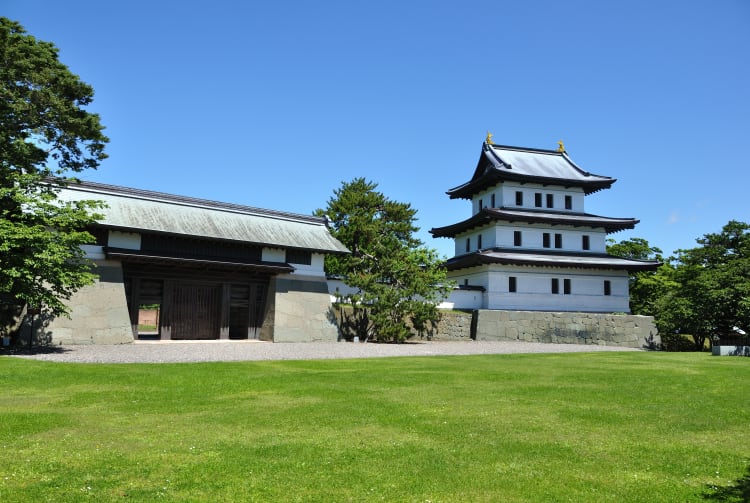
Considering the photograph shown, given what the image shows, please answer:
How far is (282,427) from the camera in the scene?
863 centimetres

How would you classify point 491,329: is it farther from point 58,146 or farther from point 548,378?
point 58,146

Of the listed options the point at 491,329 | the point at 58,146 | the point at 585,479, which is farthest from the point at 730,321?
the point at 58,146

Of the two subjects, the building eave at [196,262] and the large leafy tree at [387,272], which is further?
the large leafy tree at [387,272]

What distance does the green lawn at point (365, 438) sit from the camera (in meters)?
5.89

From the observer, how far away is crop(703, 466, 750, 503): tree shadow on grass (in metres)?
5.62

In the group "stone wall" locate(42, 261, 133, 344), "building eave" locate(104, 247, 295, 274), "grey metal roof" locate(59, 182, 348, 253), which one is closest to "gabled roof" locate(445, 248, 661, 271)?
"grey metal roof" locate(59, 182, 348, 253)

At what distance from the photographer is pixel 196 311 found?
96.0 feet

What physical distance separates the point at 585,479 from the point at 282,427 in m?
4.62

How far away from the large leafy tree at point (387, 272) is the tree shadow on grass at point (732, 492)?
25470mm

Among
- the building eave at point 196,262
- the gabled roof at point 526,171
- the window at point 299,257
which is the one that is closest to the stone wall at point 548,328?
the window at point 299,257

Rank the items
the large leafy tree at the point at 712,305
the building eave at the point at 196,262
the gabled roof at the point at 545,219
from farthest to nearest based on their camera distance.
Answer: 1. the gabled roof at the point at 545,219
2. the large leafy tree at the point at 712,305
3. the building eave at the point at 196,262

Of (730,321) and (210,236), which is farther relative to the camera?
(730,321)

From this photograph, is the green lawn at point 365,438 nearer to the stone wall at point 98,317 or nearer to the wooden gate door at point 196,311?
the stone wall at point 98,317

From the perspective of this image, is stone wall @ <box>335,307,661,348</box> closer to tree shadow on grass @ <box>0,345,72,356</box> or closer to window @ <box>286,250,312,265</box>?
window @ <box>286,250,312,265</box>
